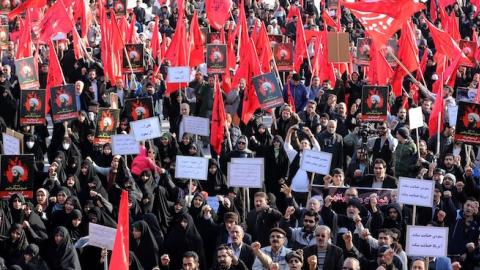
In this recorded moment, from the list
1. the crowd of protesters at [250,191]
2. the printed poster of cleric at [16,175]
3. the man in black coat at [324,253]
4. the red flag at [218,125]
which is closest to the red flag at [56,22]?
the crowd of protesters at [250,191]

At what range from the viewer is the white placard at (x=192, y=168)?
14.7m

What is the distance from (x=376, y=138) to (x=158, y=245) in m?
3.73

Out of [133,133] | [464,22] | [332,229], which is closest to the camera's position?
[332,229]

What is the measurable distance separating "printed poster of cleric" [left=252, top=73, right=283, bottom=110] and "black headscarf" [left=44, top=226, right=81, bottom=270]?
17.5ft

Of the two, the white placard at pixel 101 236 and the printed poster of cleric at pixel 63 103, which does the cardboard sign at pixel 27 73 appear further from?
Result: the white placard at pixel 101 236

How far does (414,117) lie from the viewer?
16516mm

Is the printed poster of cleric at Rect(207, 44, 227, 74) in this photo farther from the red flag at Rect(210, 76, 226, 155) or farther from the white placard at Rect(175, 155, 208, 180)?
the white placard at Rect(175, 155, 208, 180)

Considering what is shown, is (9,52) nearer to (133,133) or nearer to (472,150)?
(133,133)

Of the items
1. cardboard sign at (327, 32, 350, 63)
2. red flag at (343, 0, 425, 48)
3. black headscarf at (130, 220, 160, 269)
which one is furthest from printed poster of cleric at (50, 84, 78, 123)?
cardboard sign at (327, 32, 350, 63)

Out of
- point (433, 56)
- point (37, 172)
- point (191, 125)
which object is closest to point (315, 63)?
point (433, 56)

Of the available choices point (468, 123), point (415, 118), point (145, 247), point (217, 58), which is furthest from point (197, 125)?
point (217, 58)

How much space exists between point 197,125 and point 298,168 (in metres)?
1.82

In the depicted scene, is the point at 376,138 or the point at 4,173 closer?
the point at 4,173

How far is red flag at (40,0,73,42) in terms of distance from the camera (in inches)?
835
